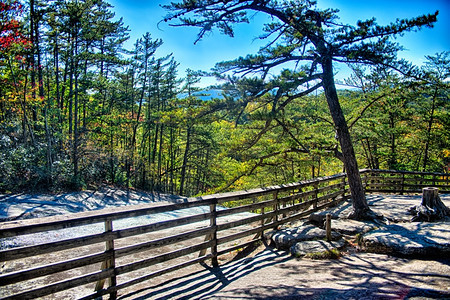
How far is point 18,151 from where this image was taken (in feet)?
49.8

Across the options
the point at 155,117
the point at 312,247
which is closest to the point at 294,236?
the point at 312,247

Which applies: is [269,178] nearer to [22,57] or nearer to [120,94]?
[120,94]

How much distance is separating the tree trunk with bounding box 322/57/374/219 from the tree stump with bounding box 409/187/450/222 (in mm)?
1210

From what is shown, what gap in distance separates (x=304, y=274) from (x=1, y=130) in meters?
18.4

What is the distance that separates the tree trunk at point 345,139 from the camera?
7.49 m

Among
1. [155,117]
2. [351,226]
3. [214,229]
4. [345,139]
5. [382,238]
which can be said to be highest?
[155,117]

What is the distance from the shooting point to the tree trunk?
7489 mm

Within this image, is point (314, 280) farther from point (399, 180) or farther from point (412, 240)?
point (399, 180)

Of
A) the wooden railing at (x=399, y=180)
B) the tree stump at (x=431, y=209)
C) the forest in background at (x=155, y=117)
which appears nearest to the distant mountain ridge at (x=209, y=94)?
the forest in background at (x=155, y=117)

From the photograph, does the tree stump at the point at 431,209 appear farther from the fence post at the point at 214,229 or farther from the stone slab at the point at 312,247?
the fence post at the point at 214,229

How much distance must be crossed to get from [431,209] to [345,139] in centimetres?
285

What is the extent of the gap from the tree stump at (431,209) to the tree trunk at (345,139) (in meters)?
1.21

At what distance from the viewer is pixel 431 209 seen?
291 inches

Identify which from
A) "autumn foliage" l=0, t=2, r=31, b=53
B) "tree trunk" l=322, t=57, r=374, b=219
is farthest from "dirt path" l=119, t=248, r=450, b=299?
"autumn foliage" l=0, t=2, r=31, b=53
